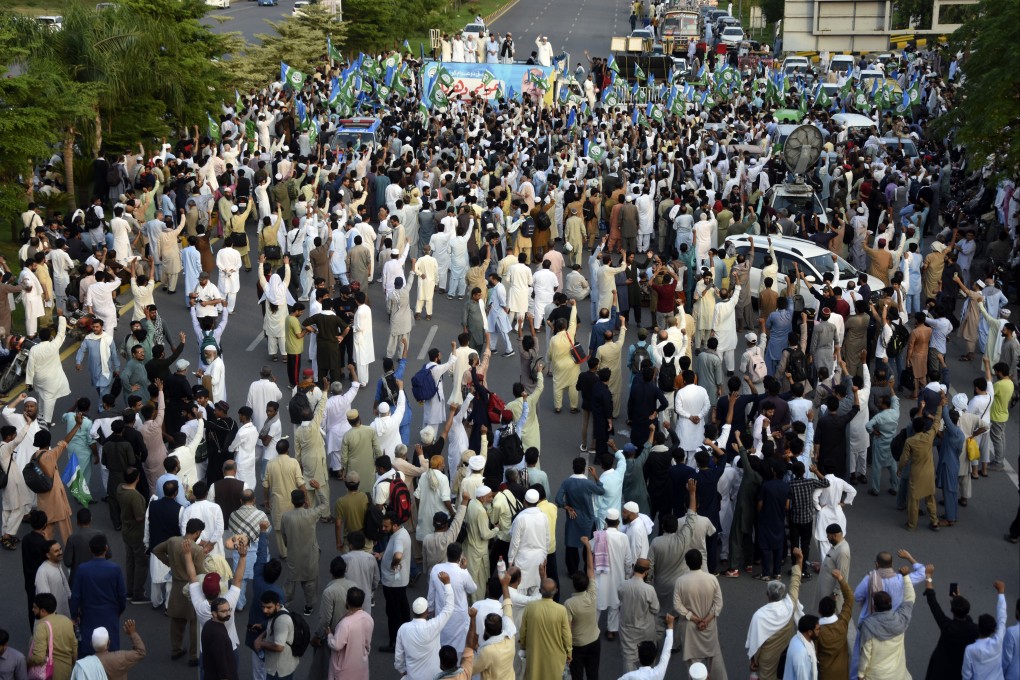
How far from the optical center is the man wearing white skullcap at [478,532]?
11.4 meters

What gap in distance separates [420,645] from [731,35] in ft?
165

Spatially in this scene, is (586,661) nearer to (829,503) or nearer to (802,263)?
(829,503)

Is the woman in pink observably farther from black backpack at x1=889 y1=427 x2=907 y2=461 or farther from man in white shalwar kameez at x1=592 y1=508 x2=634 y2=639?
black backpack at x1=889 y1=427 x2=907 y2=461

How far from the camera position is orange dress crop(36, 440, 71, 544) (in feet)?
40.2

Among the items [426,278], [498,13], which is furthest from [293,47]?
[498,13]

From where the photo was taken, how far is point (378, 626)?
11.9 metres

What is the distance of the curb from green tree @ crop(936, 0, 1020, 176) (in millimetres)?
47103

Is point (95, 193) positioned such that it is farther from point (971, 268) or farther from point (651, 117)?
point (971, 268)

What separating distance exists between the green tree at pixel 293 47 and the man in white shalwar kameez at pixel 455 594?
29404mm

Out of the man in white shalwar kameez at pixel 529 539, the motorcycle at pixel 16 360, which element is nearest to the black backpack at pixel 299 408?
the man in white shalwar kameez at pixel 529 539

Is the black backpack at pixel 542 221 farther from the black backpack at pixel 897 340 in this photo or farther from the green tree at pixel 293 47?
the green tree at pixel 293 47

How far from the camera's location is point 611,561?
11.2m

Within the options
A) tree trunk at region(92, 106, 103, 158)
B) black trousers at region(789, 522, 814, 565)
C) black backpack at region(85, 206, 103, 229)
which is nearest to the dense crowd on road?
black trousers at region(789, 522, 814, 565)

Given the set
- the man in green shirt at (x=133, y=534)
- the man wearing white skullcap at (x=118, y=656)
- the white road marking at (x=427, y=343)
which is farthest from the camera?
the white road marking at (x=427, y=343)
